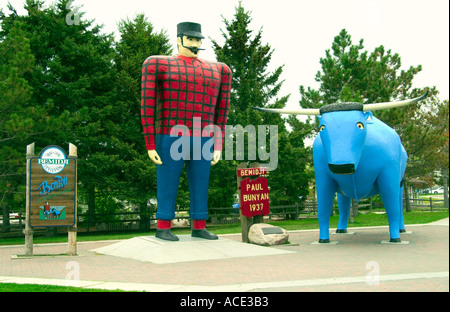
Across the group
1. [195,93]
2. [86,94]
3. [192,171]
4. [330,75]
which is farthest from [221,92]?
[330,75]

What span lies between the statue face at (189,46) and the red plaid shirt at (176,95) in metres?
0.13

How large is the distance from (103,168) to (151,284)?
50.3 feet

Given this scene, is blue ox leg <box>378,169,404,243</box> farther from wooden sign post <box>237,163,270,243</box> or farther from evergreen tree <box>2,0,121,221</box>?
evergreen tree <box>2,0,121,221</box>

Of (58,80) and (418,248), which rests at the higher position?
(58,80)

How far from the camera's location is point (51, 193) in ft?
36.0

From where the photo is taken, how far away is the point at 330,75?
2364cm

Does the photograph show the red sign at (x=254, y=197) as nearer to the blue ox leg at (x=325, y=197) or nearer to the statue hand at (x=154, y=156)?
the blue ox leg at (x=325, y=197)

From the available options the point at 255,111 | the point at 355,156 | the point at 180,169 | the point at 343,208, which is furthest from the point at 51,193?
the point at 255,111

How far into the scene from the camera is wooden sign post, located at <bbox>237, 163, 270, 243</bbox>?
476 inches

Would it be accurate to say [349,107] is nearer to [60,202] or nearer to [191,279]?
[191,279]

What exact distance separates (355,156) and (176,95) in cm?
416

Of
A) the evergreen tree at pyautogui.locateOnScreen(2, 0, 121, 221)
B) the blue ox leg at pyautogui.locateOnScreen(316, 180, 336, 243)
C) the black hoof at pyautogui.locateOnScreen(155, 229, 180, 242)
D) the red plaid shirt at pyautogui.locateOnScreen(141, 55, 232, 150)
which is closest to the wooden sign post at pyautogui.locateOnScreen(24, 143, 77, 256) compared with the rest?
the black hoof at pyautogui.locateOnScreen(155, 229, 180, 242)

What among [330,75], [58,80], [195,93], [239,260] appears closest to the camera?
[239,260]

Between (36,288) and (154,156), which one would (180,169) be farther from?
(36,288)
